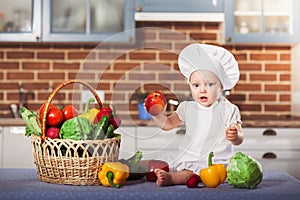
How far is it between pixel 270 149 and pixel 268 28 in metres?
0.98

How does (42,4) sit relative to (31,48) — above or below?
above

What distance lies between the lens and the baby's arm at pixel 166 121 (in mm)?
2096

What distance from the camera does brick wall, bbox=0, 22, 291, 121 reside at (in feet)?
14.5

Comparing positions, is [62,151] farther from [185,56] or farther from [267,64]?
[267,64]

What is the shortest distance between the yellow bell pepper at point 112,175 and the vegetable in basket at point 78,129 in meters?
0.12

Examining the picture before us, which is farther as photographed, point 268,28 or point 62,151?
point 268,28

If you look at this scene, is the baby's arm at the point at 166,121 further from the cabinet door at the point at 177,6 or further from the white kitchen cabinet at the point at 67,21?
the cabinet door at the point at 177,6

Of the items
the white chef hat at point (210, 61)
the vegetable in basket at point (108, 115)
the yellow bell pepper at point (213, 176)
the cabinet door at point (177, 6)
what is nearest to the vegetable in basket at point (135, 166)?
the vegetable in basket at point (108, 115)

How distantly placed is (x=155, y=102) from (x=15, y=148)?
2.24 meters

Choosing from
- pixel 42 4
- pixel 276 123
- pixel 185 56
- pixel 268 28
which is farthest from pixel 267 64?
pixel 185 56

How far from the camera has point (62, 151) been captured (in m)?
1.80

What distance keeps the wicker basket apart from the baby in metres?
0.32

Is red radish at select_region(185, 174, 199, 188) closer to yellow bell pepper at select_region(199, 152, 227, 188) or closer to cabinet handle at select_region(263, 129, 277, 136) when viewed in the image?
yellow bell pepper at select_region(199, 152, 227, 188)

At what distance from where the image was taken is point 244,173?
1.74 m
